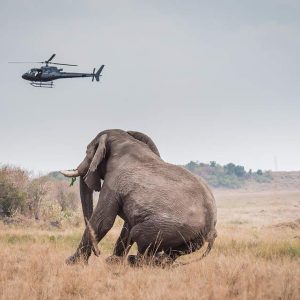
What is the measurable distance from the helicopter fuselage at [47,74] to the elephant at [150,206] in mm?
27690

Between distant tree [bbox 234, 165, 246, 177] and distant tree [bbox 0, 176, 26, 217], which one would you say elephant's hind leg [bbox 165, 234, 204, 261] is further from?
distant tree [bbox 234, 165, 246, 177]

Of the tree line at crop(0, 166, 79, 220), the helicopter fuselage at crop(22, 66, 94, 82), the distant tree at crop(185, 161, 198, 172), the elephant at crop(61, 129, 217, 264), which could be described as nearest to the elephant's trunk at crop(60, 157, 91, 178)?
the elephant at crop(61, 129, 217, 264)

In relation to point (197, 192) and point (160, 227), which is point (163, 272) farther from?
point (197, 192)

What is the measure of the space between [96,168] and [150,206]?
1375 mm

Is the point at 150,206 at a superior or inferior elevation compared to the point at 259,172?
inferior

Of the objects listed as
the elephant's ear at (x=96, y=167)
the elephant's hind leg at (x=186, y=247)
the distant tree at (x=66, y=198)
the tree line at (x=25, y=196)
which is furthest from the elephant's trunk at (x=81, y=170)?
the distant tree at (x=66, y=198)

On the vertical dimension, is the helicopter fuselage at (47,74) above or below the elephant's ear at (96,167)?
above

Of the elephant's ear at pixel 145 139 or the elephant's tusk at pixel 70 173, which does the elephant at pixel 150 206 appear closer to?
the elephant's tusk at pixel 70 173

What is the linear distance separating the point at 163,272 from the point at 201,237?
0.85m

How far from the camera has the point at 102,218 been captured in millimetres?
7414

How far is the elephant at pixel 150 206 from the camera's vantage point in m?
6.86

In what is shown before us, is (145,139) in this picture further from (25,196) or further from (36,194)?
(36,194)

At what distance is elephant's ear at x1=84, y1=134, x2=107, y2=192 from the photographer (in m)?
7.81

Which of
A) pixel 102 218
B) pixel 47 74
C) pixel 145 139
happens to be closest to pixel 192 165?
pixel 47 74
